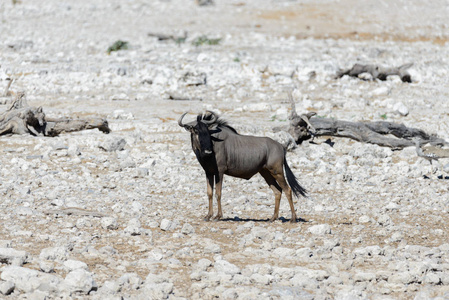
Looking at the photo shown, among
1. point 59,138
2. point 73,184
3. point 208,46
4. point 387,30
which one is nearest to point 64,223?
point 73,184

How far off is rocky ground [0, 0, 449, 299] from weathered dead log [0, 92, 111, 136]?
12.9 inches

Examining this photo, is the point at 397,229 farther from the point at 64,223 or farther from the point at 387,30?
the point at 387,30

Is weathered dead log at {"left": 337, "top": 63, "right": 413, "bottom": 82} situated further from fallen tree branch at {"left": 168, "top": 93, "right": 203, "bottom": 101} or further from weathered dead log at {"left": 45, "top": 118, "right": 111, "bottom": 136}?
weathered dead log at {"left": 45, "top": 118, "right": 111, "bottom": 136}

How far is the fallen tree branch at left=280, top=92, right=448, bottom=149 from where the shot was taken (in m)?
14.9

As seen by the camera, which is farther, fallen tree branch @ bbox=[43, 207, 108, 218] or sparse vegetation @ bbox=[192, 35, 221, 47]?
sparse vegetation @ bbox=[192, 35, 221, 47]

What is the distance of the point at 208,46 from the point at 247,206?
16.4m

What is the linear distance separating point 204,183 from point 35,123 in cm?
490

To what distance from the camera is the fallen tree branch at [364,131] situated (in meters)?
14.9

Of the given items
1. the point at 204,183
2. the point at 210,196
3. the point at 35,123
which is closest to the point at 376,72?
the point at 204,183

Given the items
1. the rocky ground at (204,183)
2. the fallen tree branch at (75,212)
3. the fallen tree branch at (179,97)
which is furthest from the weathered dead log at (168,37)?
the fallen tree branch at (75,212)

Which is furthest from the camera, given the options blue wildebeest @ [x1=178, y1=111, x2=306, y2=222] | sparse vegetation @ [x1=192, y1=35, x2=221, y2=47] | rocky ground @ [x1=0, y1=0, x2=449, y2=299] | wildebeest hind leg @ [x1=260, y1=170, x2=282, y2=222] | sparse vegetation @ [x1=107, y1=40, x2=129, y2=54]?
sparse vegetation @ [x1=192, y1=35, x2=221, y2=47]

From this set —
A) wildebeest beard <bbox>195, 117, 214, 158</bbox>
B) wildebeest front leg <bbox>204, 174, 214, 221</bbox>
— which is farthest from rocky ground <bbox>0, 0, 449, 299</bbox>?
wildebeest beard <bbox>195, 117, 214, 158</bbox>

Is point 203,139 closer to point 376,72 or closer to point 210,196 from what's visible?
point 210,196

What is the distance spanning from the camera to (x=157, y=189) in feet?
39.2
